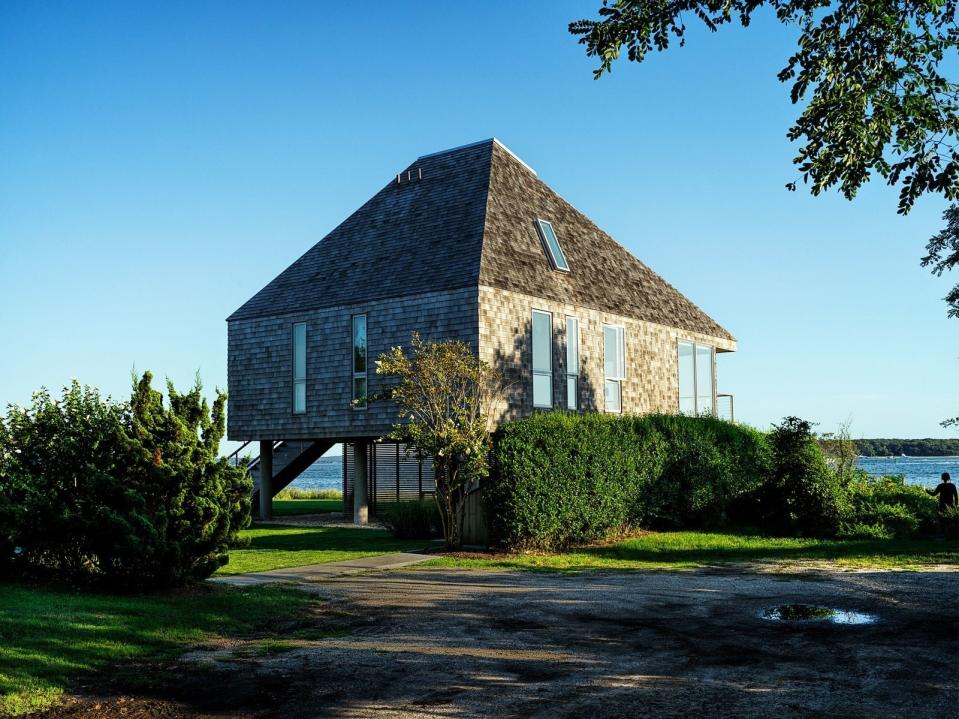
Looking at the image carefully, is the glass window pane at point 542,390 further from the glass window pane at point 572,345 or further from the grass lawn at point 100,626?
the grass lawn at point 100,626

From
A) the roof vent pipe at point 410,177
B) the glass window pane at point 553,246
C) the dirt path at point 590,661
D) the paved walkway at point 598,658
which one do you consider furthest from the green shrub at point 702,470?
the roof vent pipe at point 410,177

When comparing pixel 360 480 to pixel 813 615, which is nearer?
pixel 813 615

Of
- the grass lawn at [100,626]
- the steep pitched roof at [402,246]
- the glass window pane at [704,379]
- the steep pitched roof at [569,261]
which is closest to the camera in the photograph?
the grass lawn at [100,626]

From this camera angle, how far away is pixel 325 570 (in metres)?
16.0

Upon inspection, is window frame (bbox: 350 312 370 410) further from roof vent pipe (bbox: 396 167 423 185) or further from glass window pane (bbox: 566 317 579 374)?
roof vent pipe (bbox: 396 167 423 185)

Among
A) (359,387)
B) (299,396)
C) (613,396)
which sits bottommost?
(613,396)

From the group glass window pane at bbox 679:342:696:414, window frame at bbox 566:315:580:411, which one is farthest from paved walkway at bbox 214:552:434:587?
glass window pane at bbox 679:342:696:414

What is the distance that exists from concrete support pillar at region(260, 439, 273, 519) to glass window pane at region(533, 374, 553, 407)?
9784mm

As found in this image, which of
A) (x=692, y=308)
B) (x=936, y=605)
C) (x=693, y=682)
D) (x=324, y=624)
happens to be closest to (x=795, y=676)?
(x=693, y=682)

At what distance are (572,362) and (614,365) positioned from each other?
2291 millimetres

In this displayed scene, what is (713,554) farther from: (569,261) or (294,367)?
(294,367)

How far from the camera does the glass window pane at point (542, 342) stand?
82.8 ft

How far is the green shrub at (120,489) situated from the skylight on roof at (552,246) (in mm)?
15215

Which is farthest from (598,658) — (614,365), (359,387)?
(614,365)
